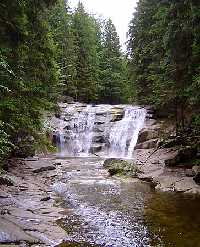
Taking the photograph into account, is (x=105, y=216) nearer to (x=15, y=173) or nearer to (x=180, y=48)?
(x=15, y=173)

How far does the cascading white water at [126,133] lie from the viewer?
29.3 meters

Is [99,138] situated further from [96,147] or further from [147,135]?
[147,135]

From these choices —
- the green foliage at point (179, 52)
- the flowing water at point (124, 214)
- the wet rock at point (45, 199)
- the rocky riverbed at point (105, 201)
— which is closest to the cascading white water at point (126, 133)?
the rocky riverbed at point (105, 201)

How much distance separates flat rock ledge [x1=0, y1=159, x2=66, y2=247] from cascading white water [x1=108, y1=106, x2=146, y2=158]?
37.0 ft

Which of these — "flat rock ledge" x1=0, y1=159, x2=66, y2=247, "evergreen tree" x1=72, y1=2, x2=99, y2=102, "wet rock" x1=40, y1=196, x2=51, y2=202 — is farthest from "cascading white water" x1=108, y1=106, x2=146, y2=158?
"evergreen tree" x1=72, y1=2, x2=99, y2=102

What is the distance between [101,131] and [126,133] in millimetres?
2286

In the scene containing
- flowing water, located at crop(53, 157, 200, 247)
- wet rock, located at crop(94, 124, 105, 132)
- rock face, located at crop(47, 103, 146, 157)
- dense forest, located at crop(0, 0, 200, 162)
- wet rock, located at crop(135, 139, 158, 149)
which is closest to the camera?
flowing water, located at crop(53, 157, 200, 247)

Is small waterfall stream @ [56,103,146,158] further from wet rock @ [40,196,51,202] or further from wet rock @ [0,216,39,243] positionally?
wet rock @ [0,216,39,243]

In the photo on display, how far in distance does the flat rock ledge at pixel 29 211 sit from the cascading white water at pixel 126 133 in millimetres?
11270

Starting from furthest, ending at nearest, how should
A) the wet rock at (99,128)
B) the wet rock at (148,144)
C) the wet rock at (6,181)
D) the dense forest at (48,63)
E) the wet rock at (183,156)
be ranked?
the wet rock at (99,128), the wet rock at (148,144), the wet rock at (183,156), the wet rock at (6,181), the dense forest at (48,63)

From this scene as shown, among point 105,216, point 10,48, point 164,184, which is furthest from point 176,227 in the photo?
point 10,48

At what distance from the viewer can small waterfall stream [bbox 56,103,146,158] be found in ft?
98.4

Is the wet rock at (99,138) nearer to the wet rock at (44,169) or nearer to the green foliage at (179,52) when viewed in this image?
the green foliage at (179,52)

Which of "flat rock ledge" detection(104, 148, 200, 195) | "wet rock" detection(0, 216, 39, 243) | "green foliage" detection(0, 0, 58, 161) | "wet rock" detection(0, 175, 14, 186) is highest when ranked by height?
"green foliage" detection(0, 0, 58, 161)
